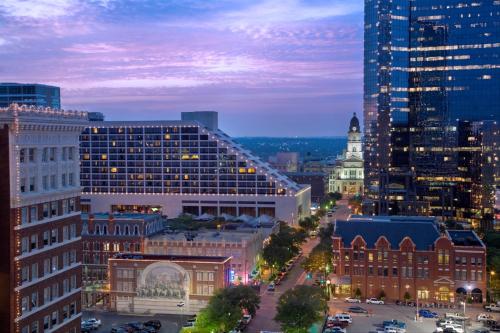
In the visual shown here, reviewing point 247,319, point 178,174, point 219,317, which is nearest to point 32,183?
point 219,317

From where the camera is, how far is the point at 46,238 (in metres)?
44.3

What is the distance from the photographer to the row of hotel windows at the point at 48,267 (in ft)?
137

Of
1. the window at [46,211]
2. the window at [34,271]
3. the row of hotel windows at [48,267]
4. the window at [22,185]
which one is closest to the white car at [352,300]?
A: the row of hotel windows at [48,267]

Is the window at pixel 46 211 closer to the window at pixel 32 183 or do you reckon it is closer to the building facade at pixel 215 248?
the window at pixel 32 183

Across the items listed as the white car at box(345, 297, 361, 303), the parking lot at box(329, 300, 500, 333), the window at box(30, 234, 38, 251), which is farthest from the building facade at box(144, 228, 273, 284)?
the window at box(30, 234, 38, 251)

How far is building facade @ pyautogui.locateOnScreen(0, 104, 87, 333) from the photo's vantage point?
133ft

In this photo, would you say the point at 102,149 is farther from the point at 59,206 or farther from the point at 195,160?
the point at 59,206

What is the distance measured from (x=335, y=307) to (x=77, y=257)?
46.7 meters

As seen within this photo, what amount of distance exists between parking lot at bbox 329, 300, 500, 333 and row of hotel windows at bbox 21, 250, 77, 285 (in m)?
38.8

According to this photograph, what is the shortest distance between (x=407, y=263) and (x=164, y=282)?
3472 centimetres

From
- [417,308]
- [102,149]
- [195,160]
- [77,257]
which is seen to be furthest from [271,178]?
[77,257]

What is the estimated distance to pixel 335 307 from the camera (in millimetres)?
86312

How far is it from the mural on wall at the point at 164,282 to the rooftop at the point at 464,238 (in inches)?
1594

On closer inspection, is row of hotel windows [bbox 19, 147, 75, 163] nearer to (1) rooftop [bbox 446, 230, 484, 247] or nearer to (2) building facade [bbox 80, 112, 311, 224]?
(1) rooftop [bbox 446, 230, 484, 247]
